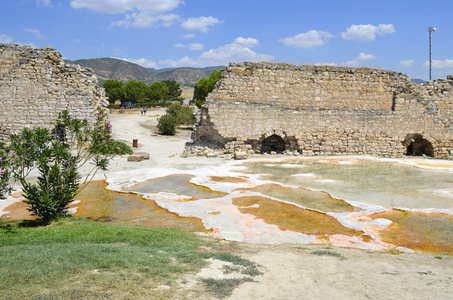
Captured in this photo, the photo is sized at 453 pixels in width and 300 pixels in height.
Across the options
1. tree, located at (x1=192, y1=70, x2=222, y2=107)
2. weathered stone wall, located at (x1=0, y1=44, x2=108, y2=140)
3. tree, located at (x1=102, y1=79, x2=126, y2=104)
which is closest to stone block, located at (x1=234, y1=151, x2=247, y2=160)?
weathered stone wall, located at (x1=0, y1=44, x2=108, y2=140)

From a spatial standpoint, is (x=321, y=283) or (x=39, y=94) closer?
(x=321, y=283)

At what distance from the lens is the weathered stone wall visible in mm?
15500

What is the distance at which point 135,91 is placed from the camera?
58094 mm

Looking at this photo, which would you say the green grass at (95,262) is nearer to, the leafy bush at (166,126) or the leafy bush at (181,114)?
the leafy bush at (166,126)

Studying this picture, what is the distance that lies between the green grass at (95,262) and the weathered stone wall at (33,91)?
36.7ft

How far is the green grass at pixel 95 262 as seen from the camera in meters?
3.33

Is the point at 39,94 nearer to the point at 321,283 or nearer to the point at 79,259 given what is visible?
the point at 79,259

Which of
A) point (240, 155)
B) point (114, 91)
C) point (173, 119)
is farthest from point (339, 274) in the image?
point (114, 91)

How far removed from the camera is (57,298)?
3.10 meters

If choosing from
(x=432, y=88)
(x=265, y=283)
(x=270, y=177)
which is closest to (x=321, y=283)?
(x=265, y=283)

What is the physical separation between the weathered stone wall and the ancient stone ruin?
637 centimetres

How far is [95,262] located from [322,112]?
568 inches

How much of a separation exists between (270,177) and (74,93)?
1066 cm

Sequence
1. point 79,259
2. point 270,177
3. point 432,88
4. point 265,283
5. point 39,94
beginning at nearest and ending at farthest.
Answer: point 265,283 → point 79,259 → point 270,177 → point 39,94 → point 432,88
